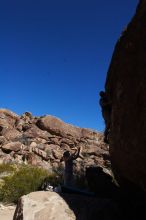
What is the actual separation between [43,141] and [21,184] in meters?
14.0

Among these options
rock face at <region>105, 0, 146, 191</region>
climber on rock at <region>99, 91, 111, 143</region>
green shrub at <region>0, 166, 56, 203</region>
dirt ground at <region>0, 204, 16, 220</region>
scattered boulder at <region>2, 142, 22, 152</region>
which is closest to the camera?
rock face at <region>105, 0, 146, 191</region>

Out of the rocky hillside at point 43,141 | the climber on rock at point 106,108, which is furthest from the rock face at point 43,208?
the rocky hillside at point 43,141

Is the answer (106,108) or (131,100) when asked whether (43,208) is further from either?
(131,100)

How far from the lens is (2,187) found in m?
18.0

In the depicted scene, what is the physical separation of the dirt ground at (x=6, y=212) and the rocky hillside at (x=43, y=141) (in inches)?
396

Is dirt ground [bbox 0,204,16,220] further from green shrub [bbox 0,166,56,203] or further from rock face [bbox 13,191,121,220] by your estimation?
rock face [bbox 13,191,121,220]

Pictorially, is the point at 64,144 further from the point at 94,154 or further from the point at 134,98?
the point at 134,98

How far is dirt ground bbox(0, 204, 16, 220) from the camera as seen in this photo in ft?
40.9

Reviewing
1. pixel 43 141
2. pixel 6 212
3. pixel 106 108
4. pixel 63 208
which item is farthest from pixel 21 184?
pixel 43 141

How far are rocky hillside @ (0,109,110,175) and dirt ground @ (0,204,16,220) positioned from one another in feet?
33.0

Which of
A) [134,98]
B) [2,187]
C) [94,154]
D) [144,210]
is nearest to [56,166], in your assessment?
[94,154]

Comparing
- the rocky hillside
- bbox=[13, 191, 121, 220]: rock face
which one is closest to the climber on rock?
bbox=[13, 191, 121, 220]: rock face

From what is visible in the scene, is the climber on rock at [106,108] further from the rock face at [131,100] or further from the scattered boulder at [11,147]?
the scattered boulder at [11,147]

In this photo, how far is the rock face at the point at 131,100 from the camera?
22.1 feet
